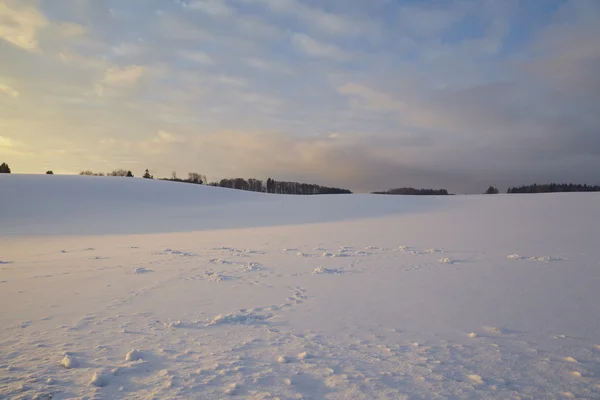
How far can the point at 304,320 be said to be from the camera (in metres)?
4.90

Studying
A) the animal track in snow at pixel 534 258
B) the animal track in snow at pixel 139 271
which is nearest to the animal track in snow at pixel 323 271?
the animal track in snow at pixel 139 271

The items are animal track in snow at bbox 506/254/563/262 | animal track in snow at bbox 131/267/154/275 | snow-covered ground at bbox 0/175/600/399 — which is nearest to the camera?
snow-covered ground at bbox 0/175/600/399

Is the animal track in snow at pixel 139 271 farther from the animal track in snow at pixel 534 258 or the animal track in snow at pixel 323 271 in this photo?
the animal track in snow at pixel 534 258

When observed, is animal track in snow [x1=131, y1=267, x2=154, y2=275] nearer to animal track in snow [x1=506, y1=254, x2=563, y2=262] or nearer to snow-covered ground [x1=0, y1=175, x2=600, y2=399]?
snow-covered ground [x1=0, y1=175, x2=600, y2=399]

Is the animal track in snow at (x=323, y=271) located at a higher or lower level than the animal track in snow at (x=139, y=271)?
higher

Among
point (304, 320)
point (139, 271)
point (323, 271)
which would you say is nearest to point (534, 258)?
point (323, 271)

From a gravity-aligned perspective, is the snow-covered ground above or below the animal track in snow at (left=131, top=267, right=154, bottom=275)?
above

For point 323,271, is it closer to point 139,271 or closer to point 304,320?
point 304,320

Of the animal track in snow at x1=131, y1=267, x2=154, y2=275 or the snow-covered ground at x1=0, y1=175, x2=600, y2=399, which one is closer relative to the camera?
the snow-covered ground at x1=0, y1=175, x2=600, y2=399

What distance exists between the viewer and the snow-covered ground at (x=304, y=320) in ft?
10.7

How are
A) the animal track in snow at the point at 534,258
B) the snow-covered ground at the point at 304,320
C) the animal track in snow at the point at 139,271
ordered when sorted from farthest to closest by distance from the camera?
the animal track in snow at the point at 534,258 < the animal track in snow at the point at 139,271 < the snow-covered ground at the point at 304,320

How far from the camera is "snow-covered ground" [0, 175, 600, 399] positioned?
10.7ft

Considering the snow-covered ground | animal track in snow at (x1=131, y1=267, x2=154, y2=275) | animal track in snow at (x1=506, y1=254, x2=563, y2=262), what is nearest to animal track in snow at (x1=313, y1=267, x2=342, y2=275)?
the snow-covered ground

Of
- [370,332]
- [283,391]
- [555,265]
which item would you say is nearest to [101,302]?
[283,391]
